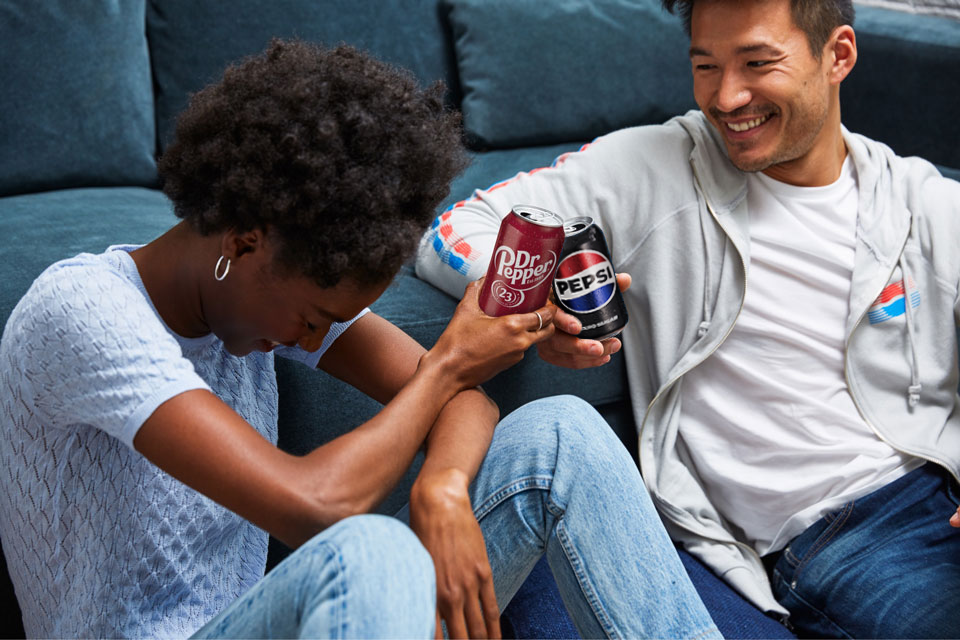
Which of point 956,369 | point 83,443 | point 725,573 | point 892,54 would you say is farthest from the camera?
point 892,54

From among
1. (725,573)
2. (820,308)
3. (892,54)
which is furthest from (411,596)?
(892,54)

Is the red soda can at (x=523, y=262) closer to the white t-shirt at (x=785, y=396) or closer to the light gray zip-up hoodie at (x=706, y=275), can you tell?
the light gray zip-up hoodie at (x=706, y=275)

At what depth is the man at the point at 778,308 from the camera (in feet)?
4.25

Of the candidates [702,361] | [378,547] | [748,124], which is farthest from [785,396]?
[378,547]

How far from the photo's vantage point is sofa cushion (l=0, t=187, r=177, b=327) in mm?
1287

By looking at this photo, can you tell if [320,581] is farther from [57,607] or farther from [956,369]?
[956,369]

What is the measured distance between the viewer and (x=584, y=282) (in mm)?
1064

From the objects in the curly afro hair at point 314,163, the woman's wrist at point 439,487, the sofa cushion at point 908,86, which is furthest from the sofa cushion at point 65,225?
the sofa cushion at point 908,86

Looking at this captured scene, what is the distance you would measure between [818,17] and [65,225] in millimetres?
1169

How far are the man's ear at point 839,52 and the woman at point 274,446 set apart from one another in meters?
0.67

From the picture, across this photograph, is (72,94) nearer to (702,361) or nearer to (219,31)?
(219,31)

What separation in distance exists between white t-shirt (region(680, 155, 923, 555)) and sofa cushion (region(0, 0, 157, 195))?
112 centimetres

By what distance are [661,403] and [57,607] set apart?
2.78ft

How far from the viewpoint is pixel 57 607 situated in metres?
0.88
